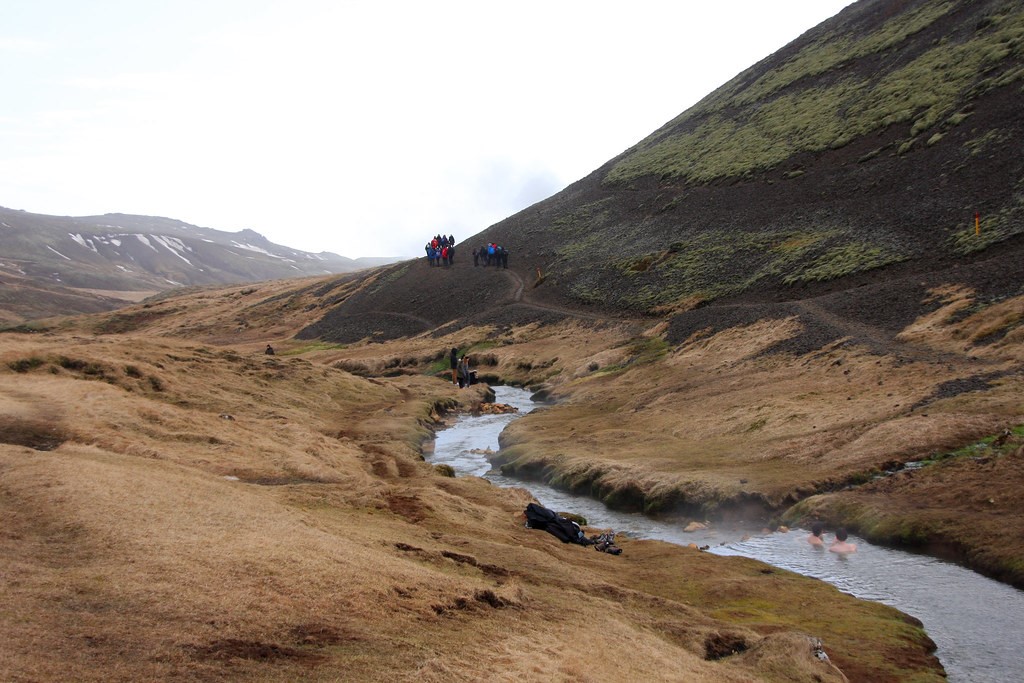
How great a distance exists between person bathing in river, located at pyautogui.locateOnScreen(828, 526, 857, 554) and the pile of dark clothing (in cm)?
500

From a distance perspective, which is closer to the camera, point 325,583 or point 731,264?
point 325,583

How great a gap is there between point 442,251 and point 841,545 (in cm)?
8832

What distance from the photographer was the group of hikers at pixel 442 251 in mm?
105562

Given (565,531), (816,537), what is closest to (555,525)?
(565,531)

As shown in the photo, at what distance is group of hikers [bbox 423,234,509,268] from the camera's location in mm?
97125

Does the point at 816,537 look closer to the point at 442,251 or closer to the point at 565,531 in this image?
the point at 565,531

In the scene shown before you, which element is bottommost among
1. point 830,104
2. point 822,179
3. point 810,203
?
point 810,203

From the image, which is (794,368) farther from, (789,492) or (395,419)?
(395,419)

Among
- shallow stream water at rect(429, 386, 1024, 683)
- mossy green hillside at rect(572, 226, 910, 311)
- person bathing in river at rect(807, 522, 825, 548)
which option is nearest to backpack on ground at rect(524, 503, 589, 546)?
shallow stream water at rect(429, 386, 1024, 683)

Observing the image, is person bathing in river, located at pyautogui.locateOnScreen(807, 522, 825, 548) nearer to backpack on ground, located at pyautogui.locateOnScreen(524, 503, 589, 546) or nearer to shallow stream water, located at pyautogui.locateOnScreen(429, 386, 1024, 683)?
shallow stream water, located at pyautogui.locateOnScreen(429, 386, 1024, 683)

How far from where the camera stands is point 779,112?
96.0 m

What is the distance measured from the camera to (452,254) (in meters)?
Answer: 106

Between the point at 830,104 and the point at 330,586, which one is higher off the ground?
the point at 830,104

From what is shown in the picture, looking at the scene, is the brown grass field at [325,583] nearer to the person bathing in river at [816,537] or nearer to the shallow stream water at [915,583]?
the shallow stream water at [915,583]
